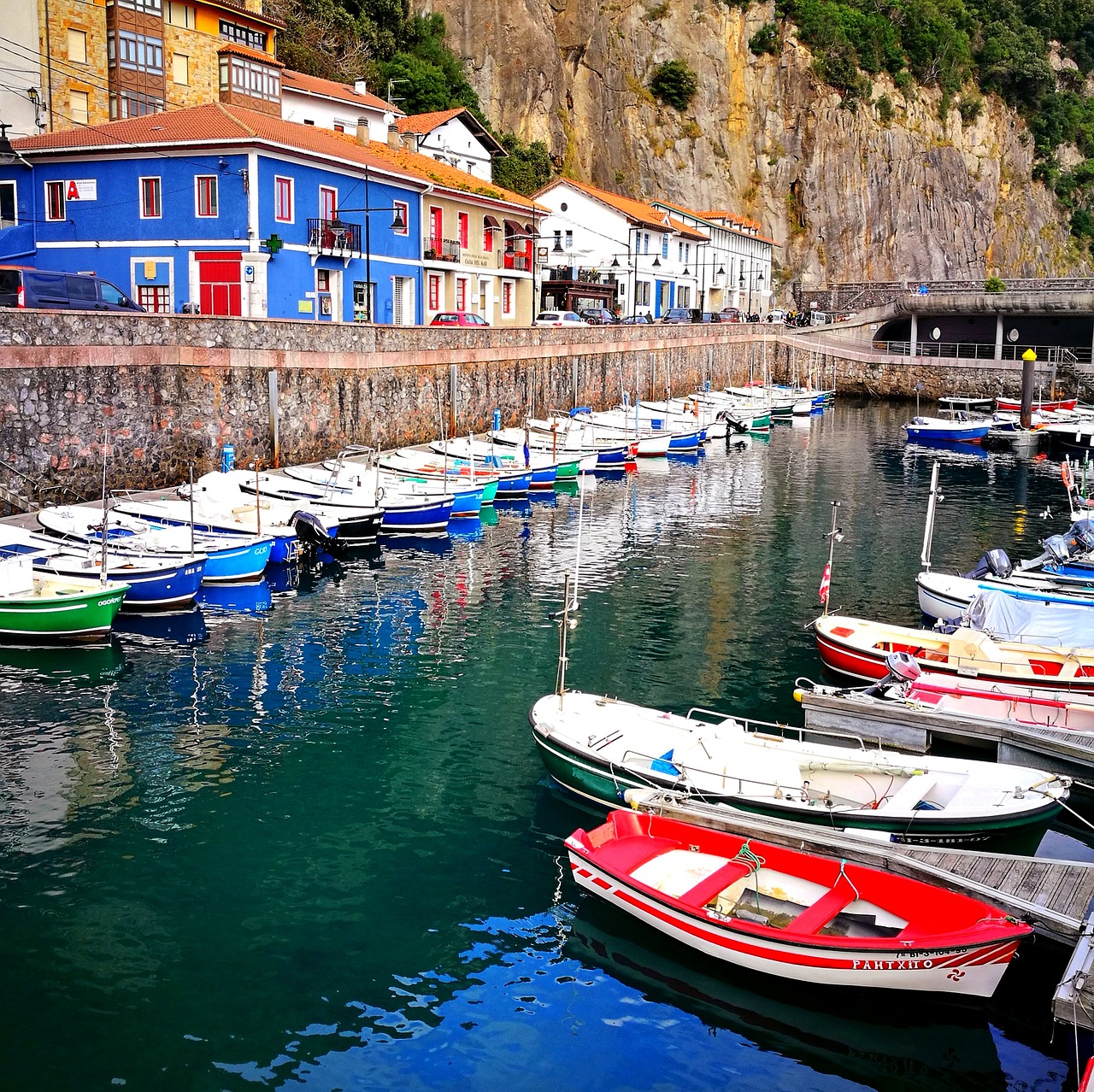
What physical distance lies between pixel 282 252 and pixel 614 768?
3531 cm

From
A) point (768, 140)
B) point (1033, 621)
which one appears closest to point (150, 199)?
point (1033, 621)

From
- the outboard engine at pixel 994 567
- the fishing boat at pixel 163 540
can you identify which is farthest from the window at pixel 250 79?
the outboard engine at pixel 994 567

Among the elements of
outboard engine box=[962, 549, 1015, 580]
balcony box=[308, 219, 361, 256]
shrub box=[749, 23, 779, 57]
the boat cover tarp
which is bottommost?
the boat cover tarp

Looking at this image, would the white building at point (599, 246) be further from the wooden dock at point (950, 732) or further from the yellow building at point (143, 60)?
the wooden dock at point (950, 732)

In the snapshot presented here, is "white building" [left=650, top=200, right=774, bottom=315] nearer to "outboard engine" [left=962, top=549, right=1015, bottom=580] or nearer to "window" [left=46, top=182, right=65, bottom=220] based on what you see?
"window" [left=46, top=182, right=65, bottom=220]

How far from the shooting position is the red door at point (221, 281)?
46.8m

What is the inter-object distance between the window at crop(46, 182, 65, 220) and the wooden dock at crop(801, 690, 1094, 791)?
3981 cm

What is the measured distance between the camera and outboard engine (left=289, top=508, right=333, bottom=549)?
34.7 metres

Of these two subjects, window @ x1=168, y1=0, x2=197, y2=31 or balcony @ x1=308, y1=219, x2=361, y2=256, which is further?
window @ x1=168, y1=0, x2=197, y2=31

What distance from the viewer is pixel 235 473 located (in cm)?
3666

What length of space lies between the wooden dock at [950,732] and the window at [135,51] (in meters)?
53.8

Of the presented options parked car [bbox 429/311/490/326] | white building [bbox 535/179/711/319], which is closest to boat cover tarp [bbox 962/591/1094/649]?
parked car [bbox 429/311/490/326]

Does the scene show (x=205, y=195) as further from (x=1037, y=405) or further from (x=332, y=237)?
(x=1037, y=405)

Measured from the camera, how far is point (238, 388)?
3978cm
